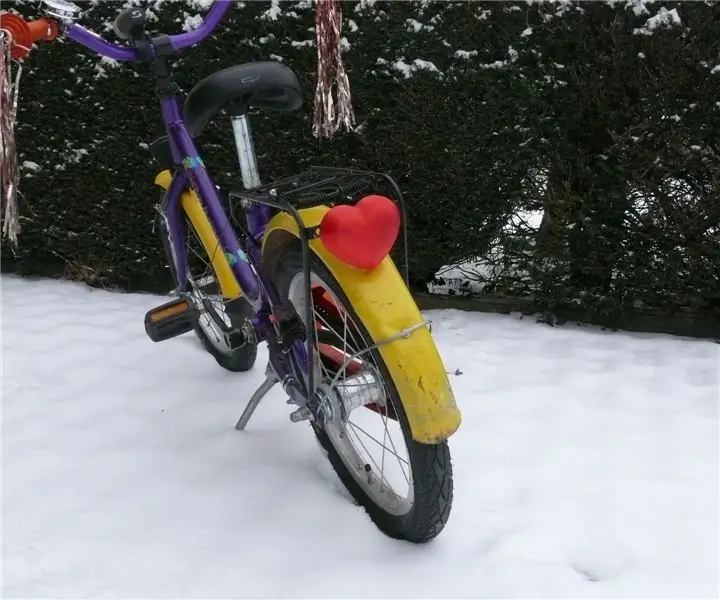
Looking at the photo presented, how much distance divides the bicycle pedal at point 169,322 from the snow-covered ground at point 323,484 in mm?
309

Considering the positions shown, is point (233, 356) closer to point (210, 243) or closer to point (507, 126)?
point (210, 243)

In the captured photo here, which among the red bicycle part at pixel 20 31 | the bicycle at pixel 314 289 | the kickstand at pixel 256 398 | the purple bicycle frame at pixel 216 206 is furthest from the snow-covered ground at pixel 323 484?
the red bicycle part at pixel 20 31

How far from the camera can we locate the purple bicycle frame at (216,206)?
188cm

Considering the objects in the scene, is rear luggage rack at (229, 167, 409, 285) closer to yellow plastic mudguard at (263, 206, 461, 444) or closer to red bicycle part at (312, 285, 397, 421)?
yellow plastic mudguard at (263, 206, 461, 444)

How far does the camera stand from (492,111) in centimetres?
310


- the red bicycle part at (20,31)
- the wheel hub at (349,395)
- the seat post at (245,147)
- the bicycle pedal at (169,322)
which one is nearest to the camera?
the wheel hub at (349,395)

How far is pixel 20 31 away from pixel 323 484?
163 centimetres

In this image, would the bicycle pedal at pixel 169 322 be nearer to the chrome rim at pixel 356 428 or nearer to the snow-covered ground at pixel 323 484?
the snow-covered ground at pixel 323 484

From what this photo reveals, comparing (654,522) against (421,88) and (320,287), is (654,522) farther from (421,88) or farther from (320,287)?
(421,88)

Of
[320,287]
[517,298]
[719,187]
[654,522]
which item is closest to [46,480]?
[320,287]

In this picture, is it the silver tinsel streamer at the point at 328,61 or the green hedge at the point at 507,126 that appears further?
the green hedge at the point at 507,126

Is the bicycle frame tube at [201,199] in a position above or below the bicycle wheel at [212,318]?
above

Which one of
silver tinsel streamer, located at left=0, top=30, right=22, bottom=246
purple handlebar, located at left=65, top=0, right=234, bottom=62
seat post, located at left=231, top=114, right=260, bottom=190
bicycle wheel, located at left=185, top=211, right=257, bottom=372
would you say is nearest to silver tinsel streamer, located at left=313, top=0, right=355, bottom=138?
purple handlebar, located at left=65, top=0, right=234, bottom=62

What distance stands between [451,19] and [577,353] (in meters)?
1.68
